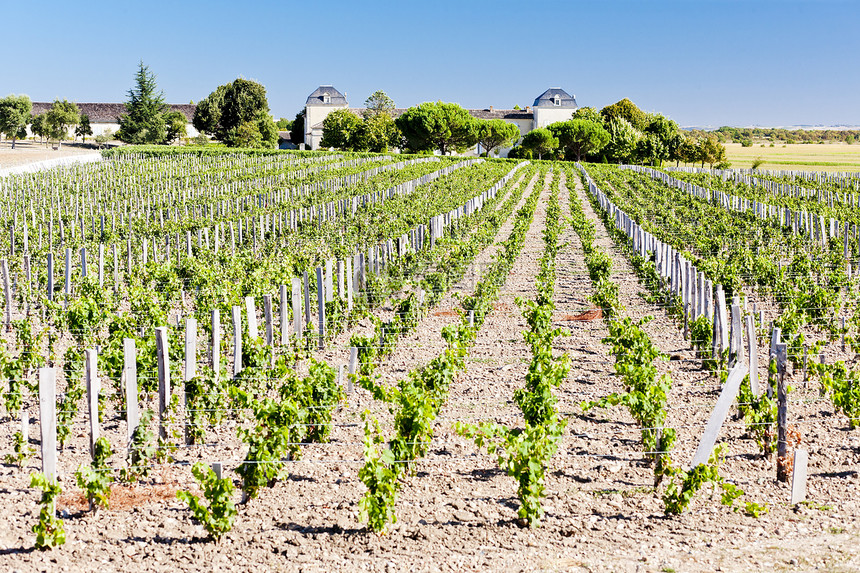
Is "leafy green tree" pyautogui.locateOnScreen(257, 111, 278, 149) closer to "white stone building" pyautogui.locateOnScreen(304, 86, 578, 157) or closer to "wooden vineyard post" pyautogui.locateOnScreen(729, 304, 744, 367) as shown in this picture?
"white stone building" pyautogui.locateOnScreen(304, 86, 578, 157)

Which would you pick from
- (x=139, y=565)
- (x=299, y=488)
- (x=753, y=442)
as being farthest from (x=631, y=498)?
(x=139, y=565)

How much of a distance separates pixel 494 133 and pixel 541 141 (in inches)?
291

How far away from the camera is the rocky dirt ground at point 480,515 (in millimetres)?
5988

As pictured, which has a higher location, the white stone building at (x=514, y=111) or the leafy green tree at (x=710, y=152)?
the white stone building at (x=514, y=111)

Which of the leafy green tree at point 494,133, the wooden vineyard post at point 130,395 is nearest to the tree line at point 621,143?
the leafy green tree at point 494,133

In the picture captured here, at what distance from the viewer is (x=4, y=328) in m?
13.2

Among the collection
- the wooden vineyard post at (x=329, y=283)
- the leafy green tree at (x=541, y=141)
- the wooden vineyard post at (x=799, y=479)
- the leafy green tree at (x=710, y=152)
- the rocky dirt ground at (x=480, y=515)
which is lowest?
the rocky dirt ground at (x=480, y=515)

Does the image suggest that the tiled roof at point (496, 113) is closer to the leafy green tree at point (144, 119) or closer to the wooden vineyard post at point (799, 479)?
the leafy green tree at point (144, 119)

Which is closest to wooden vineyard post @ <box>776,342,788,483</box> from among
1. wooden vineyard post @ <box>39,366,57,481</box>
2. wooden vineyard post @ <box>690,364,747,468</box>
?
wooden vineyard post @ <box>690,364,747,468</box>

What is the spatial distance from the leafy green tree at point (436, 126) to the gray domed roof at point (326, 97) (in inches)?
1118

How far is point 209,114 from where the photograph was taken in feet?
349

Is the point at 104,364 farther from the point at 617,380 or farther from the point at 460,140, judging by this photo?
the point at 460,140

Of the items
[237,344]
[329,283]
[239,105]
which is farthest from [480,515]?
[239,105]

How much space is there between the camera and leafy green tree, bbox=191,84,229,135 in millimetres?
106625
